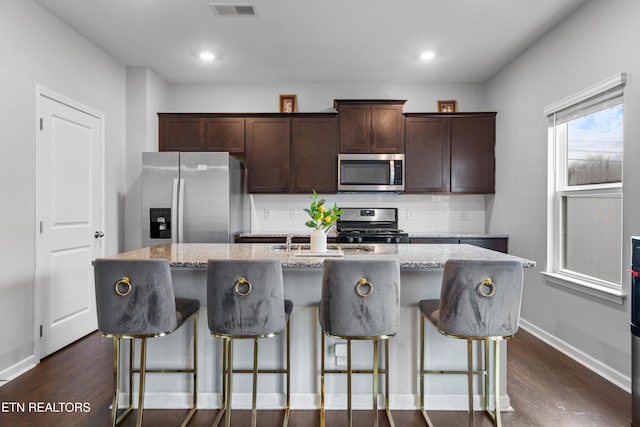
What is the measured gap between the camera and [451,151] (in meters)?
4.43

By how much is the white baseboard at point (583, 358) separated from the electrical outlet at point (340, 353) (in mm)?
1860

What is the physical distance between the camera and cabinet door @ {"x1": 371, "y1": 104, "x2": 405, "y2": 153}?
4.36 metres

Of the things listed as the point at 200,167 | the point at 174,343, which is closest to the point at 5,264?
the point at 174,343

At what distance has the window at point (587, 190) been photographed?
8.76 ft

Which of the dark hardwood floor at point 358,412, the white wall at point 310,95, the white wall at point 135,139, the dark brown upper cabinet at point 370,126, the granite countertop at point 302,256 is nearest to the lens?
the granite countertop at point 302,256

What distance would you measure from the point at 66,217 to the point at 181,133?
1.65 meters

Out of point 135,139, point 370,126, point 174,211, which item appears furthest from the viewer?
point 370,126

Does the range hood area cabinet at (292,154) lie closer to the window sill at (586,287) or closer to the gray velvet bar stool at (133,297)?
the window sill at (586,287)

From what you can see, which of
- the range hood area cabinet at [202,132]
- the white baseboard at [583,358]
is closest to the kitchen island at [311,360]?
the white baseboard at [583,358]

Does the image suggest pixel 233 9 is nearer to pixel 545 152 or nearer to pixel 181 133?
pixel 181 133

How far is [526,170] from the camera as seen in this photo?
373 centimetres

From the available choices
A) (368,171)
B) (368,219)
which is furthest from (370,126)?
(368,219)

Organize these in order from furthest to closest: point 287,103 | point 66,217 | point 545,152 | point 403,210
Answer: point 403,210, point 287,103, point 545,152, point 66,217

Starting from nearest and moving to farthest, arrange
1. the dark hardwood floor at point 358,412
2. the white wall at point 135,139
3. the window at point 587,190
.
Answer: the dark hardwood floor at point 358,412
the window at point 587,190
the white wall at point 135,139
